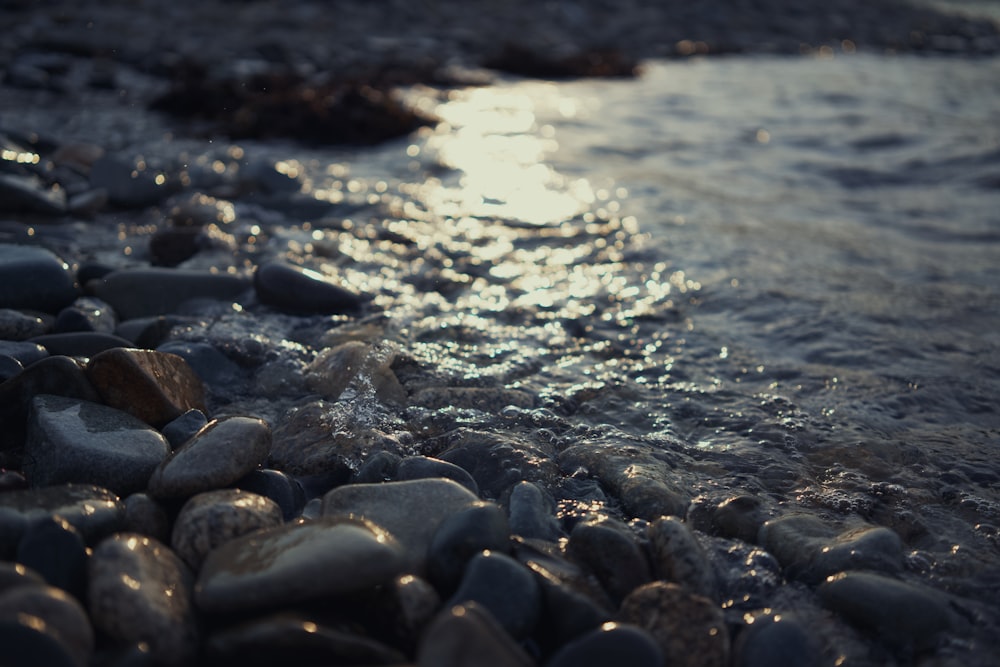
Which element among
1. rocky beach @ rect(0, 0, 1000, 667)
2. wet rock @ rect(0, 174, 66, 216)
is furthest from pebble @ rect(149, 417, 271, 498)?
wet rock @ rect(0, 174, 66, 216)

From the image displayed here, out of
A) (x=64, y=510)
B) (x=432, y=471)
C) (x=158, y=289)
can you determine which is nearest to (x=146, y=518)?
(x=64, y=510)

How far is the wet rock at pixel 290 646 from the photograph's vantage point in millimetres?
1283

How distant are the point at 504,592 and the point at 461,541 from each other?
16 centimetres

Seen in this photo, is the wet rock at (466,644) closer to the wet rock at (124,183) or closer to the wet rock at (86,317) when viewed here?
the wet rock at (86,317)

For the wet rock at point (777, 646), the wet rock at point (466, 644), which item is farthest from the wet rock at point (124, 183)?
the wet rock at point (777, 646)

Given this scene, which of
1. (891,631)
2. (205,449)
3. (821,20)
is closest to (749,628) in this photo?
(891,631)

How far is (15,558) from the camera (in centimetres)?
146

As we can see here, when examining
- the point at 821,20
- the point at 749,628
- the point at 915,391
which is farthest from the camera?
the point at 821,20

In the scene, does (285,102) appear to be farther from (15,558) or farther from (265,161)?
(15,558)

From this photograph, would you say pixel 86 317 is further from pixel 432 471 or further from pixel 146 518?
pixel 432 471

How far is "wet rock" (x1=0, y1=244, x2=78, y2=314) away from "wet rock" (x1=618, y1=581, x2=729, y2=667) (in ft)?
7.21

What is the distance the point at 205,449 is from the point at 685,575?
107cm

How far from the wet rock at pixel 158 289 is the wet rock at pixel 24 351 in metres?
0.63

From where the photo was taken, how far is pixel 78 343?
7.86 feet
